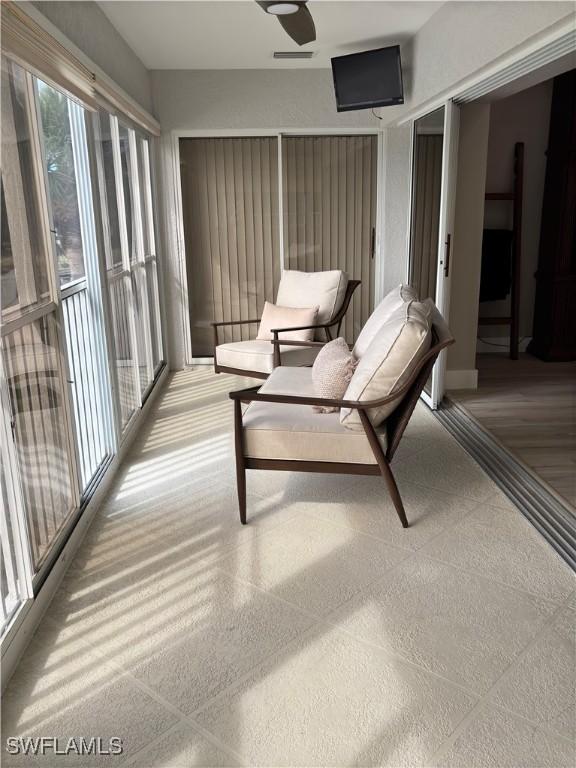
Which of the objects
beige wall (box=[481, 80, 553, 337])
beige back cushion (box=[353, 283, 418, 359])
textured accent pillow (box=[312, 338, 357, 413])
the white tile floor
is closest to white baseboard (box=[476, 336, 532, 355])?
beige wall (box=[481, 80, 553, 337])

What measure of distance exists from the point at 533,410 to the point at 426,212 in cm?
161

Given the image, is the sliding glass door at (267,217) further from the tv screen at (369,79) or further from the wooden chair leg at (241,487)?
the wooden chair leg at (241,487)

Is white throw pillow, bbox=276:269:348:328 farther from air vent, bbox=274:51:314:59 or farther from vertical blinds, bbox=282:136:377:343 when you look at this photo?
air vent, bbox=274:51:314:59

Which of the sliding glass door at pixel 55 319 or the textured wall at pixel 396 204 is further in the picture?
the textured wall at pixel 396 204

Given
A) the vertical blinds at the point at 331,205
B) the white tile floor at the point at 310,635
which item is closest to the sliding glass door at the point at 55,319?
the white tile floor at the point at 310,635

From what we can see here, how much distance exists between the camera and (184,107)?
17.5 feet

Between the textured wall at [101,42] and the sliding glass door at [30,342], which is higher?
the textured wall at [101,42]

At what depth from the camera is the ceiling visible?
368cm

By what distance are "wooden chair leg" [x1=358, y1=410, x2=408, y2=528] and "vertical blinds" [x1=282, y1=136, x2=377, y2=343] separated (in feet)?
10.6

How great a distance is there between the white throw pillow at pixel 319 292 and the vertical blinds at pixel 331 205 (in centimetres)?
74

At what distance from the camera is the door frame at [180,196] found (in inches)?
213

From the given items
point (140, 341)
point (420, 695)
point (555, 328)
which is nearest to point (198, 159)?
point (140, 341)

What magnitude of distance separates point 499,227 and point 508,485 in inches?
130

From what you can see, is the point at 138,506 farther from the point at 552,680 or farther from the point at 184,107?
the point at 184,107
